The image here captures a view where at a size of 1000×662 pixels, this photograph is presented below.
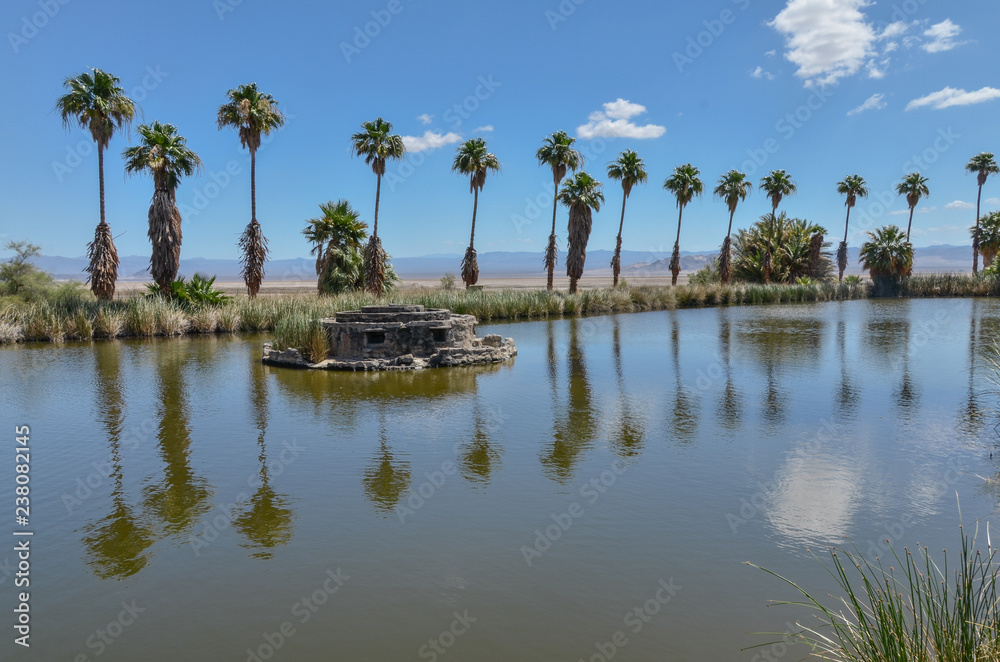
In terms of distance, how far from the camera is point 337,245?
31.8 m

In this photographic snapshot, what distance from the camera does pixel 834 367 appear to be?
17.0 metres

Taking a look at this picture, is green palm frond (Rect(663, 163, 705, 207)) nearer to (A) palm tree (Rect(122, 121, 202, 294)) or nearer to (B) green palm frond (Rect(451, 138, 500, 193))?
(B) green palm frond (Rect(451, 138, 500, 193))

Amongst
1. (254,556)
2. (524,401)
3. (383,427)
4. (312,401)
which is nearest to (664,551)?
(254,556)

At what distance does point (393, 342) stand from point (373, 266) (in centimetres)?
1747

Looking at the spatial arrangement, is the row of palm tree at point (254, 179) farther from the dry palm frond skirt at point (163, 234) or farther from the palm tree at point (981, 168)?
the palm tree at point (981, 168)

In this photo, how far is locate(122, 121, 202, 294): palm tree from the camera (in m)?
27.9

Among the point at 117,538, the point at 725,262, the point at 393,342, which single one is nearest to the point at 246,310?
the point at 393,342

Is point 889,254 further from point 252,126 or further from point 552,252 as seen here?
point 252,126

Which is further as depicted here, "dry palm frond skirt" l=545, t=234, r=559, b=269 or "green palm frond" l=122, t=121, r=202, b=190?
"dry palm frond skirt" l=545, t=234, r=559, b=269

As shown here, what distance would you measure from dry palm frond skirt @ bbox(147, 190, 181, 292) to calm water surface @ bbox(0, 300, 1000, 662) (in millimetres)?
13802

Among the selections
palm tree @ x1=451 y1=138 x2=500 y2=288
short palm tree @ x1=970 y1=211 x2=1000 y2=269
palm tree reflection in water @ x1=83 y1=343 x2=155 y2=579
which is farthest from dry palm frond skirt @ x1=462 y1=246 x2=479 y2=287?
short palm tree @ x1=970 y1=211 x2=1000 y2=269

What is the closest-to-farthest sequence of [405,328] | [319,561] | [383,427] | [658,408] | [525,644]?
1. [525,644]
2. [319,561]
3. [383,427]
4. [658,408]
5. [405,328]

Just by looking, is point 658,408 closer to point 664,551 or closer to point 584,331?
point 664,551

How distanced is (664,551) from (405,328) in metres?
13.0
